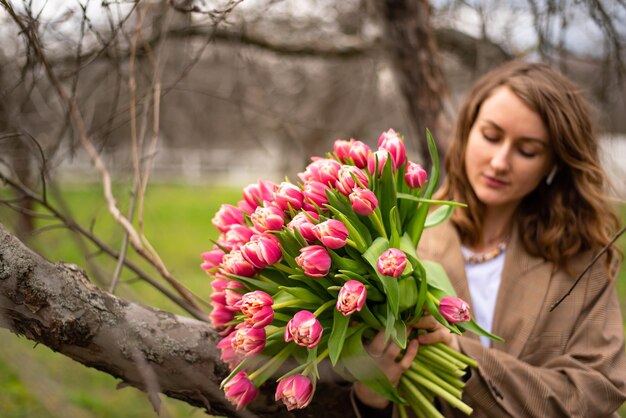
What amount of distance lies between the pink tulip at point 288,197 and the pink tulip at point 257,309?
210mm

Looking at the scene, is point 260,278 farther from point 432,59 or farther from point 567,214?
point 432,59

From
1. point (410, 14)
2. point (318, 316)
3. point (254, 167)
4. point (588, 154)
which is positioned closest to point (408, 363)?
point (318, 316)

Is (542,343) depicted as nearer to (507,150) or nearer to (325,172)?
(507,150)

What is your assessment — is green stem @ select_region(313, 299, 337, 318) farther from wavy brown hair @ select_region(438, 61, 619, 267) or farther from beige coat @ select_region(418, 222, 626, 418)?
wavy brown hair @ select_region(438, 61, 619, 267)

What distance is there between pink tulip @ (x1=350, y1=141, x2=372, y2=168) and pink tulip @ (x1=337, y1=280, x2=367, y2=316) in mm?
326

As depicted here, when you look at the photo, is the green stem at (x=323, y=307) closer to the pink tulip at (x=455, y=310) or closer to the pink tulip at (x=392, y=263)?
the pink tulip at (x=392, y=263)

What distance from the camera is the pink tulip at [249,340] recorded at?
4.17 feet

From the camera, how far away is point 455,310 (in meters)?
1.34

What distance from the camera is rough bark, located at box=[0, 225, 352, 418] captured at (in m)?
1.25

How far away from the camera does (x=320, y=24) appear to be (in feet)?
15.4

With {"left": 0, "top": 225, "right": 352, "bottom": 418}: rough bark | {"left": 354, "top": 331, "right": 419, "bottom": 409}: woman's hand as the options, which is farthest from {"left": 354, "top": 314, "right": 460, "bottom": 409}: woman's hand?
{"left": 0, "top": 225, "right": 352, "bottom": 418}: rough bark

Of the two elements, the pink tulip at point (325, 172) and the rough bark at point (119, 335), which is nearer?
the rough bark at point (119, 335)

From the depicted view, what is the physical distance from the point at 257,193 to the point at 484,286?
34.3 inches

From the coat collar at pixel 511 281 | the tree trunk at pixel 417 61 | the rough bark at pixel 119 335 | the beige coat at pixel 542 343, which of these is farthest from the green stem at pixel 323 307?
the tree trunk at pixel 417 61
